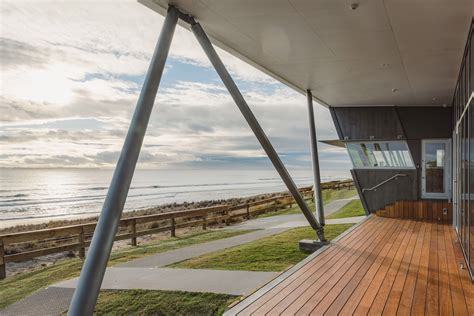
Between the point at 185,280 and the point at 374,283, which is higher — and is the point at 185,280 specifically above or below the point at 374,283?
below

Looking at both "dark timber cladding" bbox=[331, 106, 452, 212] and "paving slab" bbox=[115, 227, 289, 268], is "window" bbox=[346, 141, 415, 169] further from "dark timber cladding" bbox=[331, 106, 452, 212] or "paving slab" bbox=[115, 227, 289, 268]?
"paving slab" bbox=[115, 227, 289, 268]

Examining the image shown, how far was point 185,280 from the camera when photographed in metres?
5.54

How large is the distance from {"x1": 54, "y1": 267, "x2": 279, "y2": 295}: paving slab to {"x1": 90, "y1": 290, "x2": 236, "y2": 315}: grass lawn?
212mm

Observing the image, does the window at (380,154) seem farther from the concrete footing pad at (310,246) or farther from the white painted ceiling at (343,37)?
the concrete footing pad at (310,246)

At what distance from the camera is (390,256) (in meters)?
5.66

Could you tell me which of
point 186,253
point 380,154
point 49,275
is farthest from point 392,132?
point 49,275

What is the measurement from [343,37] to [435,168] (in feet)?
23.7

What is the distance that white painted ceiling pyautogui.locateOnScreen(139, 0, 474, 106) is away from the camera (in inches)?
157

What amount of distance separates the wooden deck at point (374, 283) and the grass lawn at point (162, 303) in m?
0.78

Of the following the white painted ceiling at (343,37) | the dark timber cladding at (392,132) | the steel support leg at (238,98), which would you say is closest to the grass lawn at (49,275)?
the steel support leg at (238,98)

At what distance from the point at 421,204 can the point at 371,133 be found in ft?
7.81

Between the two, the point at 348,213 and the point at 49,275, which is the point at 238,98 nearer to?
the point at 49,275

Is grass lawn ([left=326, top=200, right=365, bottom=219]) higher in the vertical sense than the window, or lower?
lower

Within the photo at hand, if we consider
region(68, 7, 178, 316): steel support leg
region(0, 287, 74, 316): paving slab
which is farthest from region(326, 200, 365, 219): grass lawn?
region(68, 7, 178, 316): steel support leg
